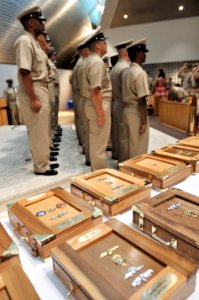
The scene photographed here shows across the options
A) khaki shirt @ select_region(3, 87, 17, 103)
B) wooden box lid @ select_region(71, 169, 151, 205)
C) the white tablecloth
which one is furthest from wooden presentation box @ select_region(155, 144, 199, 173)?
khaki shirt @ select_region(3, 87, 17, 103)

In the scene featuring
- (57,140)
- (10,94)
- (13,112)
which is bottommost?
(57,140)

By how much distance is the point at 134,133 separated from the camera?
2.72 meters

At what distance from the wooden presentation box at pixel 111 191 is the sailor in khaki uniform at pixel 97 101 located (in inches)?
53.8

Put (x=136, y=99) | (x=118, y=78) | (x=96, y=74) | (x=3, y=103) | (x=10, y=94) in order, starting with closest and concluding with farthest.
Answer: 1. (x=96, y=74)
2. (x=136, y=99)
3. (x=118, y=78)
4. (x=10, y=94)
5. (x=3, y=103)

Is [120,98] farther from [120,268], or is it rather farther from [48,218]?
[120,268]

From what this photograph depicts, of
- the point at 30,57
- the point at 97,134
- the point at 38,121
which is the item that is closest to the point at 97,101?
the point at 97,134

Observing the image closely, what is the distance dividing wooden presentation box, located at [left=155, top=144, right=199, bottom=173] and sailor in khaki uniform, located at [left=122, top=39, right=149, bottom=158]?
0.99m

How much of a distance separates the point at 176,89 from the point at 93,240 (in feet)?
19.2

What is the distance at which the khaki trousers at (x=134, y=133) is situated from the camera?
104 inches

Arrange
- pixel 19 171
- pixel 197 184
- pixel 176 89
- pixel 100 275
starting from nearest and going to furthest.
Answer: pixel 100 275 → pixel 197 184 → pixel 19 171 → pixel 176 89

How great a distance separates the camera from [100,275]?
0.57 meters

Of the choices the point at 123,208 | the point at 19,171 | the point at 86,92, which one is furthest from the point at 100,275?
the point at 19,171

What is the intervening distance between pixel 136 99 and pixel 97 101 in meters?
0.47

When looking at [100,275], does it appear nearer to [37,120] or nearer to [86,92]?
[37,120]
